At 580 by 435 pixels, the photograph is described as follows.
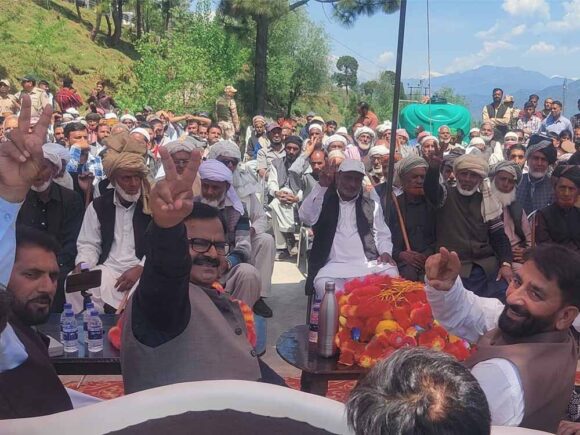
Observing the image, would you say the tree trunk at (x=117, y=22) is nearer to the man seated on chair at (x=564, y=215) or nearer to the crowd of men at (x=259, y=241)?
the crowd of men at (x=259, y=241)

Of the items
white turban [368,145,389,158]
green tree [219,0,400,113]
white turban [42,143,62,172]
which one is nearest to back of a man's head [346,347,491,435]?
white turban [42,143,62,172]

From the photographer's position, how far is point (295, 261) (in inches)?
283

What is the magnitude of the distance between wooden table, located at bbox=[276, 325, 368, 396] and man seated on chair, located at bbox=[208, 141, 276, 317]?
1.75m

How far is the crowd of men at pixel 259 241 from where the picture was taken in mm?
1864

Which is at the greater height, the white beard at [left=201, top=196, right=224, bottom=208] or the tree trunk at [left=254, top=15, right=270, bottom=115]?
the tree trunk at [left=254, top=15, right=270, bottom=115]

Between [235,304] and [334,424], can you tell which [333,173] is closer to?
[235,304]

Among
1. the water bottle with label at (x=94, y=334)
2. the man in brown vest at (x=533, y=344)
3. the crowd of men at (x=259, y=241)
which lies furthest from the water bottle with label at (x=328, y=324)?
the water bottle with label at (x=94, y=334)

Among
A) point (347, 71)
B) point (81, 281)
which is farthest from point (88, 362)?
point (347, 71)

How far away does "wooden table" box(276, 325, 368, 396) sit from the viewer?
3.00 metres

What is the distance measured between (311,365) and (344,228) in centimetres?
197

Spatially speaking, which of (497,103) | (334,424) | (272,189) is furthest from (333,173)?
(497,103)

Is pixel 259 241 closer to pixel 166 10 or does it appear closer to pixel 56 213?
pixel 56 213

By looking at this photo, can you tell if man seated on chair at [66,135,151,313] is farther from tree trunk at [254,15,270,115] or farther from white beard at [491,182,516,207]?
tree trunk at [254,15,270,115]

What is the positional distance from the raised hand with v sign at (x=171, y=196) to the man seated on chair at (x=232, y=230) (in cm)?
252
